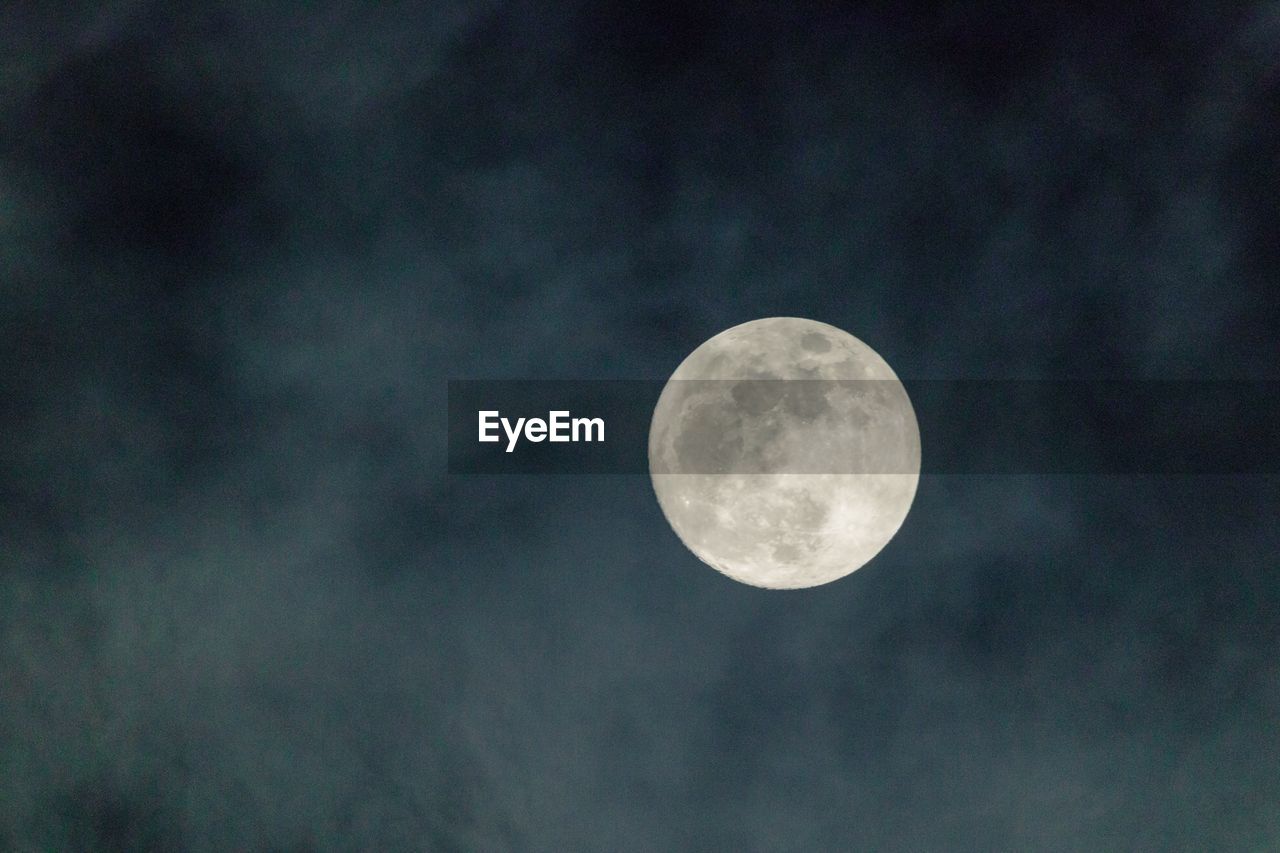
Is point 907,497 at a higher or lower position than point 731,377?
lower

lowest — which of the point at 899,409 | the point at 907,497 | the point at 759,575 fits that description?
the point at 759,575

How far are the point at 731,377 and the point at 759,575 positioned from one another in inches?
218

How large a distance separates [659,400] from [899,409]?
6.93 m

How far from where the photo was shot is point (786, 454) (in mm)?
23125

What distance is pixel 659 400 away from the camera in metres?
27.5

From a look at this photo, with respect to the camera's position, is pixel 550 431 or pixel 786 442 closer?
pixel 786 442

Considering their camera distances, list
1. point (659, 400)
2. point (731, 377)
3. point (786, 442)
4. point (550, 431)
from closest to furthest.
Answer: point (786, 442), point (731, 377), point (659, 400), point (550, 431)

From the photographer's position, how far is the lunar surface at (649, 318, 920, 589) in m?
23.4

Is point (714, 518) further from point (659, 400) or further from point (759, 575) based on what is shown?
point (659, 400)

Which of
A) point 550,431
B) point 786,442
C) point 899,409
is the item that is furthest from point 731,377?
point 550,431

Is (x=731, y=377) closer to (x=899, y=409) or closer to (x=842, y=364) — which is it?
(x=842, y=364)

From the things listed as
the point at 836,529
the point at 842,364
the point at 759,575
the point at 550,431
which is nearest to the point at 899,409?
the point at 842,364

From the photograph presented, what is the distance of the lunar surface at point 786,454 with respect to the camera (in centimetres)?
2339

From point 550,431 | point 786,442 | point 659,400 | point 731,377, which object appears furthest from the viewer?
point 550,431
